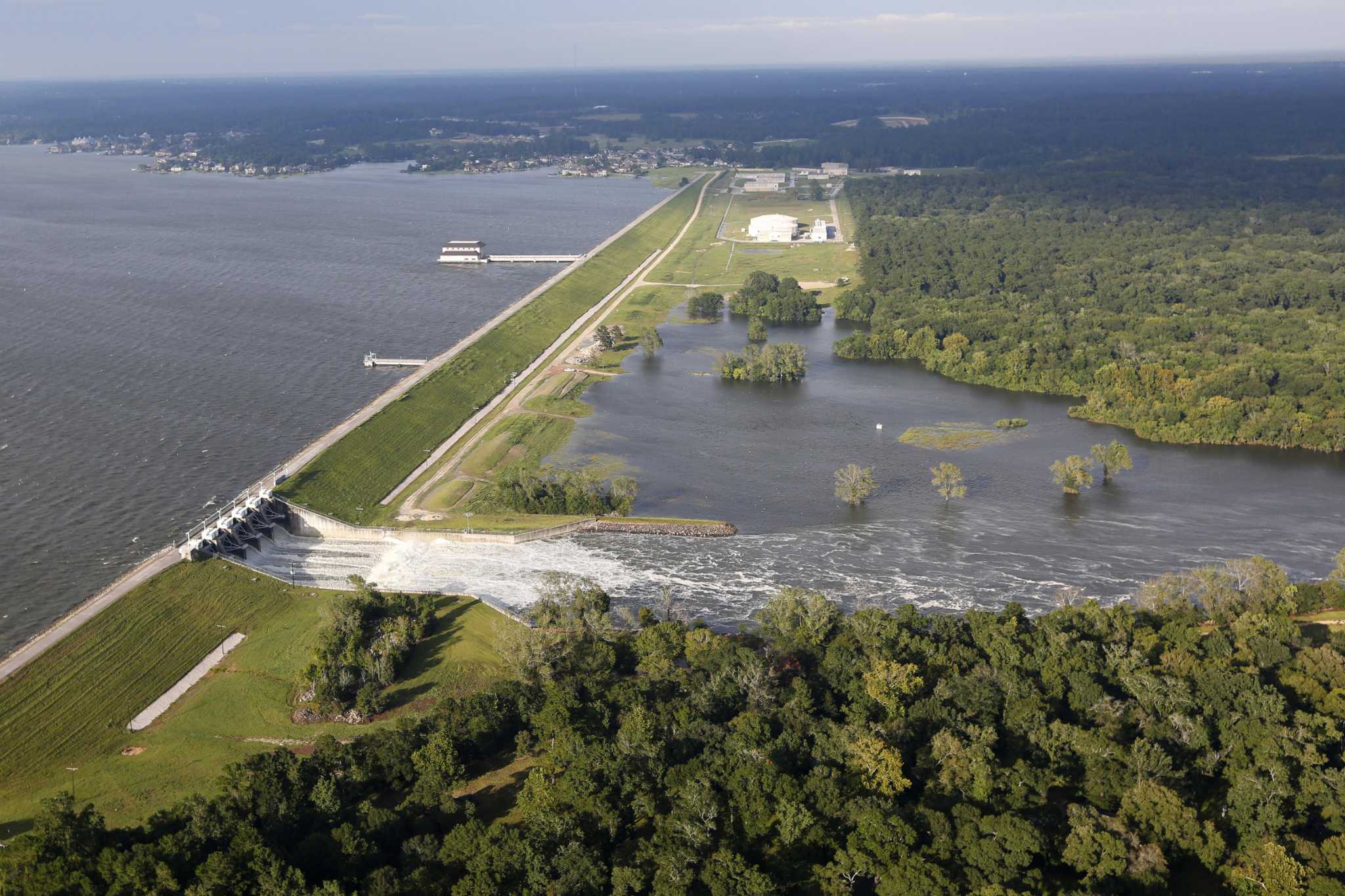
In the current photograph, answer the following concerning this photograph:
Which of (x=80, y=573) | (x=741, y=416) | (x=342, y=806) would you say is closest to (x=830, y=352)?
(x=741, y=416)

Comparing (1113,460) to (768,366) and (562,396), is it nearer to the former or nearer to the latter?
(768,366)

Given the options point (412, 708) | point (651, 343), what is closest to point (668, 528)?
point (412, 708)

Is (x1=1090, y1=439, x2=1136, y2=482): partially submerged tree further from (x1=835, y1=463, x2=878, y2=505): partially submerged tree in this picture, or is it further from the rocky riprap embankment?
the rocky riprap embankment

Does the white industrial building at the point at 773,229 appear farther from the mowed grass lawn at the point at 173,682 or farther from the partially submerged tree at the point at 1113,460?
the mowed grass lawn at the point at 173,682

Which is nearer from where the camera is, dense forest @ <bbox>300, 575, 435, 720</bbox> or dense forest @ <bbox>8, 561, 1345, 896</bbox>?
dense forest @ <bbox>8, 561, 1345, 896</bbox>

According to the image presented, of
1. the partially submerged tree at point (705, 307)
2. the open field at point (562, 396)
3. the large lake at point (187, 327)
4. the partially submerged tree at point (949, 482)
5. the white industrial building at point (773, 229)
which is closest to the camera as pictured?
the large lake at point (187, 327)

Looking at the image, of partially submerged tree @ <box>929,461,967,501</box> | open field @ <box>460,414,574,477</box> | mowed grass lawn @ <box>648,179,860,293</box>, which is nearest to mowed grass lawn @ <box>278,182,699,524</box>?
open field @ <box>460,414,574,477</box>

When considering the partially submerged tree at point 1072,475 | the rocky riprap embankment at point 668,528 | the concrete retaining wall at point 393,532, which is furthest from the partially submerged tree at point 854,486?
the concrete retaining wall at point 393,532
